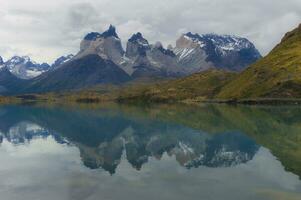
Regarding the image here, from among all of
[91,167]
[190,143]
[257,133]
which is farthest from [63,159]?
[257,133]

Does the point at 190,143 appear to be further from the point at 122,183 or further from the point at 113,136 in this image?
the point at 122,183

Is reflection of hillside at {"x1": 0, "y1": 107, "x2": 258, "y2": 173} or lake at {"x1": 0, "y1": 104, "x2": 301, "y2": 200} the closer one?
lake at {"x1": 0, "y1": 104, "x2": 301, "y2": 200}

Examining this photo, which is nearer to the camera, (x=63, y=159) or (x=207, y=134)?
(x=63, y=159)

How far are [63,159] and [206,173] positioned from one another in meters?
34.3

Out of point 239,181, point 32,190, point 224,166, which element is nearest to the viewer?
point 32,190

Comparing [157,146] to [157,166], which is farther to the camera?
[157,146]

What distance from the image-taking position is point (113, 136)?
140m

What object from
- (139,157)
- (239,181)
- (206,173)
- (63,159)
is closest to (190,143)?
(139,157)

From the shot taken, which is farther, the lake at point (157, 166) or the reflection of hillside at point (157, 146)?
the reflection of hillside at point (157, 146)

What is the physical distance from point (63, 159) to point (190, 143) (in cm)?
3940

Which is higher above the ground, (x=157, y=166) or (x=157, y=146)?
(x=157, y=166)

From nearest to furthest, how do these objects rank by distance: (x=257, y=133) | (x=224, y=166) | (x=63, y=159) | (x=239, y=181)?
Answer: (x=239, y=181)
(x=224, y=166)
(x=63, y=159)
(x=257, y=133)

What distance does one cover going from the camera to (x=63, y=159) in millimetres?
90000

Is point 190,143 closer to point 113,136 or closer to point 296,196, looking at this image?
point 113,136
